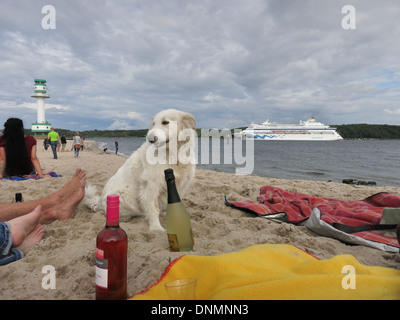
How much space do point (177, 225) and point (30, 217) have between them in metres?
1.31

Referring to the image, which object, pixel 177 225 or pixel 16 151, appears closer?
pixel 177 225

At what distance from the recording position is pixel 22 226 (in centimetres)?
211

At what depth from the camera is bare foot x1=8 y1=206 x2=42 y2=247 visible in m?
2.00

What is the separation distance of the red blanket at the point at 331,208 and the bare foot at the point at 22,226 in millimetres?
2419

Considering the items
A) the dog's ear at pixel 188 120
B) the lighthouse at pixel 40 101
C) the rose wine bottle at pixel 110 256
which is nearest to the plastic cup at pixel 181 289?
the rose wine bottle at pixel 110 256

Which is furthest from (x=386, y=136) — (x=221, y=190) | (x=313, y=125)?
(x=221, y=190)

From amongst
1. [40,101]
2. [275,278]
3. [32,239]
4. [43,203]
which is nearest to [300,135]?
[40,101]

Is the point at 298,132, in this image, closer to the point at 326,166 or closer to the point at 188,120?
the point at 326,166

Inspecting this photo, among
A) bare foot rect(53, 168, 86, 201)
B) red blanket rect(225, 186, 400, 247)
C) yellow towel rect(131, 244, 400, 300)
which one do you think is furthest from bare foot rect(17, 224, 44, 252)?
red blanket rect(225, 186, 400, 247)

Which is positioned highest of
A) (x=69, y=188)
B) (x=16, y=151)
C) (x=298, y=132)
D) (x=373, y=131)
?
(x=373, y=131)

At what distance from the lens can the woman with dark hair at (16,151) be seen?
5051 millimetres

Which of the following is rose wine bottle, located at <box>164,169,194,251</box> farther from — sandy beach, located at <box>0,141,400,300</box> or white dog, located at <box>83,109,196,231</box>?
white dog, located at <box>83,109,196,231</box>

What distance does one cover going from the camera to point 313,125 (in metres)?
65.1

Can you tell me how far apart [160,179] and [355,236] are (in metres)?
2.06
